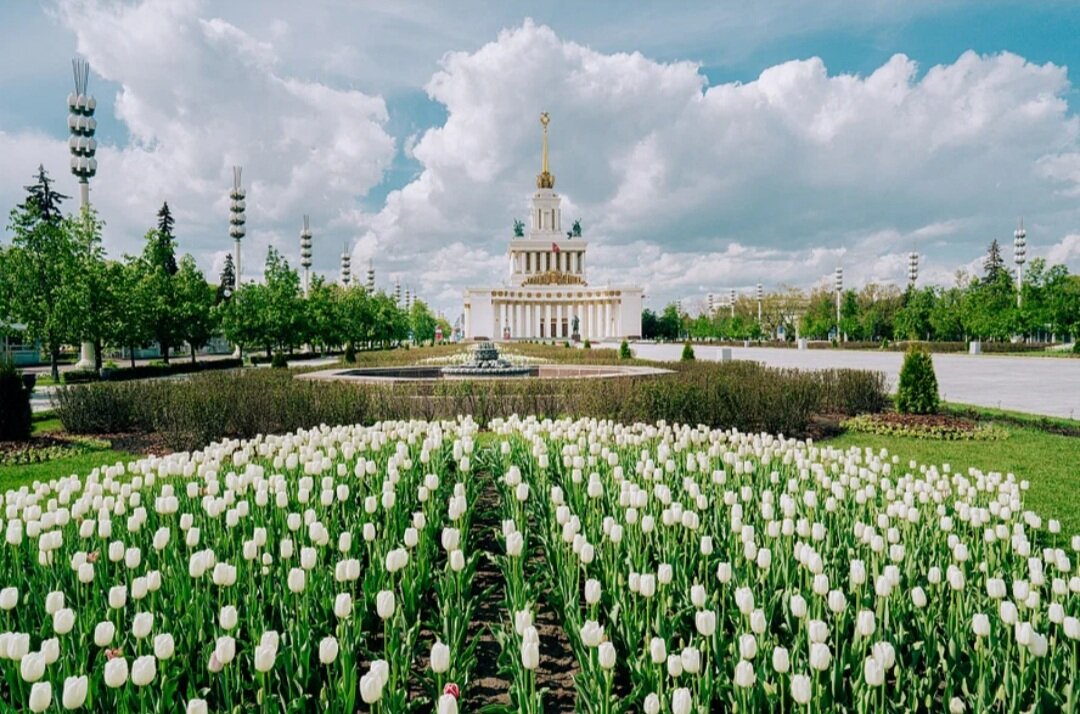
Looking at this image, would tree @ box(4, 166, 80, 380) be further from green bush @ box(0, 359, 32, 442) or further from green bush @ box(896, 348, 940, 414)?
green bush @ box(896, 348, 940, 414)

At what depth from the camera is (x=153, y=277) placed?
33844 mm

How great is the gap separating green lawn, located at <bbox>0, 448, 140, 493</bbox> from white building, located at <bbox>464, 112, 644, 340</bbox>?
88992mm

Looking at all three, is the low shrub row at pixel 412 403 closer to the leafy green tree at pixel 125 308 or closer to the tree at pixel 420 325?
the leafy green tree at pixel 125 308

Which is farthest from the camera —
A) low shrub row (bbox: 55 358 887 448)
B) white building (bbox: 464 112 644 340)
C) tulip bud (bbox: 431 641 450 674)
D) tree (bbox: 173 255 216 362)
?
white building (bbox: 464 112 644 340)

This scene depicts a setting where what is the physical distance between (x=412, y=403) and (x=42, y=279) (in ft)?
66.8

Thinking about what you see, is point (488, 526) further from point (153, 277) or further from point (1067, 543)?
point (153, 277)

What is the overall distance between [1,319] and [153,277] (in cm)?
891

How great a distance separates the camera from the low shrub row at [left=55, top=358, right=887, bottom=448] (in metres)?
12.6

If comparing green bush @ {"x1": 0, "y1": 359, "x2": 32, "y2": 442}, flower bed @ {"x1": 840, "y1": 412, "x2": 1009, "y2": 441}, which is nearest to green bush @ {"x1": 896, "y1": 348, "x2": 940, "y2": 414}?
flower bed @ {"x1": 840, "y1": 412, "x2": 1009, "y2": 441}

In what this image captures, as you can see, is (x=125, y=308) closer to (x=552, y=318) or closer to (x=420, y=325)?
(x=420, y=325)

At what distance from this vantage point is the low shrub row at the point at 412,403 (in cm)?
1262

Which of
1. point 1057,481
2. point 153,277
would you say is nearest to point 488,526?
point 1057,481

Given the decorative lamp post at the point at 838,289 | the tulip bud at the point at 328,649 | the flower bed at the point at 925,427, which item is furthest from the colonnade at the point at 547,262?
the tulip bud at the point at 328,649

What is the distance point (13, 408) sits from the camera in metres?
12.7
